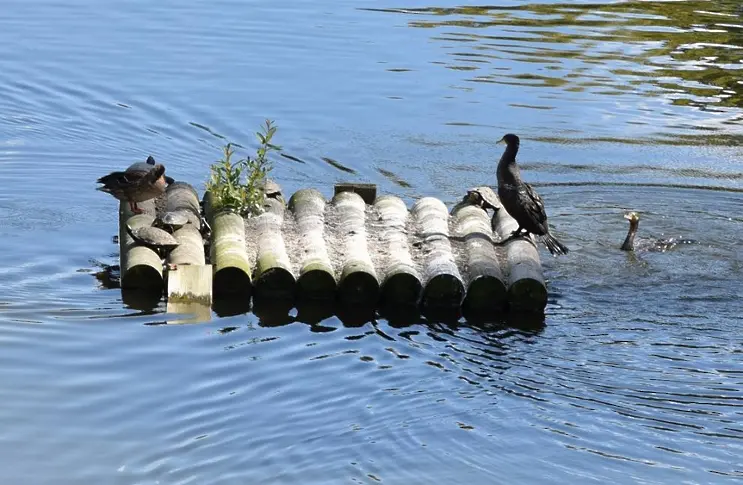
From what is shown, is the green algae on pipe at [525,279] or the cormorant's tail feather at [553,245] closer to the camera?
the green algae on pipe at [525,279]

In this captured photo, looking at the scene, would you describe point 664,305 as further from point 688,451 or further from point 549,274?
point 688,451

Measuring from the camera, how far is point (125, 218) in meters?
14.0

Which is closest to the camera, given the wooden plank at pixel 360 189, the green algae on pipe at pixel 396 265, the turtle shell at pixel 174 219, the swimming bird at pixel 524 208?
the green algae on pipe at pixel 396 265

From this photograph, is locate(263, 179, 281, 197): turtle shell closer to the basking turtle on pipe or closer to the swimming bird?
the swimming bird

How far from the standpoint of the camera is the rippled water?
9797 mm

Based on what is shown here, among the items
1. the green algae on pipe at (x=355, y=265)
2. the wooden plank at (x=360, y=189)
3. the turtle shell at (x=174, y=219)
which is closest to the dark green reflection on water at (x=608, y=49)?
the wooden plank at (x=360, y=189)

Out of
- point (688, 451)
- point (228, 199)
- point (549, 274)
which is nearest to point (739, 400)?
point (688, 451)

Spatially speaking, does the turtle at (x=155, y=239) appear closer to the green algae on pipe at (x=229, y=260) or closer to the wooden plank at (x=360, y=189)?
the green algae on pipe at (x=229, y=260)

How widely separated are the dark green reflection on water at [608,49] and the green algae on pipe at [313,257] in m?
8.66

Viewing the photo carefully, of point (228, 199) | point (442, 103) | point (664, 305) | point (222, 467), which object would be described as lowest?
point (222, 467)

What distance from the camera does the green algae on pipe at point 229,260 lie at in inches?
499

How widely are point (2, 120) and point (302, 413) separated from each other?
451 inches

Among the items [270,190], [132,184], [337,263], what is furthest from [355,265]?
[132,184]

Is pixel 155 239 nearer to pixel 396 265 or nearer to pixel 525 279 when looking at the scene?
pixel 396 265
